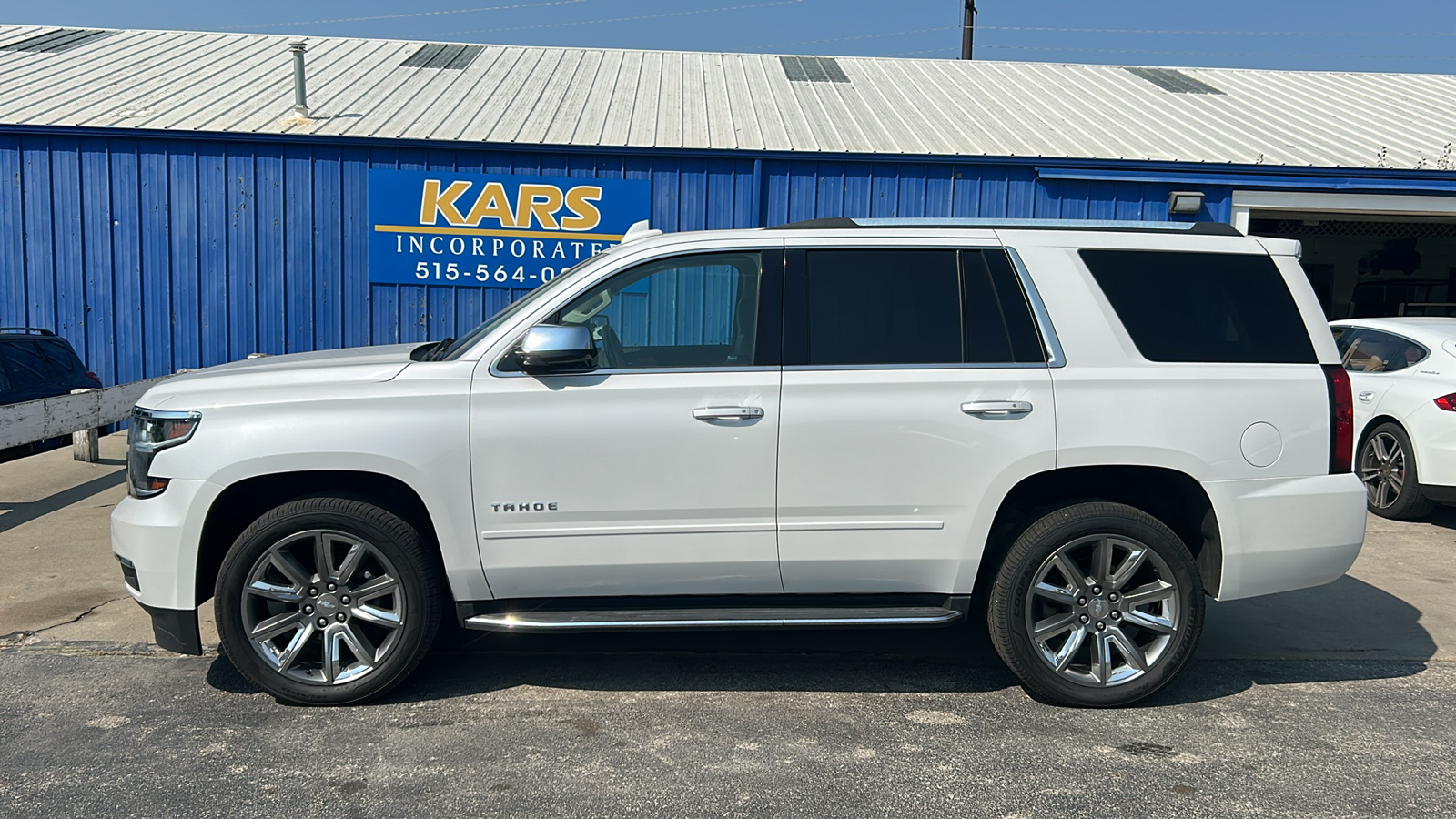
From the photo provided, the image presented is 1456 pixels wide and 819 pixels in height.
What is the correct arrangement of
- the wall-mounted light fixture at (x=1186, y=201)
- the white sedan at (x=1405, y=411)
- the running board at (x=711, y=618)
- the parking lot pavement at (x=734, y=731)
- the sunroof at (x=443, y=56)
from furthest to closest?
1. the sunroof at (x=443, y=56)
2. the wall-mounted light fixture at (x=1186, y=201)
3. the white sedan at (x=1405, y=411)
4. the running board at (x=711, y=618)
5. the parking lot pavement at (x=734, y=731)

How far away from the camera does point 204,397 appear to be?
396 cm

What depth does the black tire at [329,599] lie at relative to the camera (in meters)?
3.94

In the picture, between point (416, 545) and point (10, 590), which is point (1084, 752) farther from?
point (10, 590)

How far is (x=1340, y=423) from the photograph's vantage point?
161 inches

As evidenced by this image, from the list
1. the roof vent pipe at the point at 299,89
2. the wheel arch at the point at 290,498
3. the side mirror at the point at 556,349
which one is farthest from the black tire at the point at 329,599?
the roof vent pipe at the point at 299,89

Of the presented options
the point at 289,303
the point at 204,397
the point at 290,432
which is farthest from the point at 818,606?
the point at 289,303

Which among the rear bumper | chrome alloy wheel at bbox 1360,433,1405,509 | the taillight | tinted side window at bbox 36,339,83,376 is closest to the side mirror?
the rear bumper

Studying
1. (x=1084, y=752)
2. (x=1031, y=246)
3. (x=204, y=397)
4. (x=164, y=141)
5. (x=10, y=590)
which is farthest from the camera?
(x=164, y=141)

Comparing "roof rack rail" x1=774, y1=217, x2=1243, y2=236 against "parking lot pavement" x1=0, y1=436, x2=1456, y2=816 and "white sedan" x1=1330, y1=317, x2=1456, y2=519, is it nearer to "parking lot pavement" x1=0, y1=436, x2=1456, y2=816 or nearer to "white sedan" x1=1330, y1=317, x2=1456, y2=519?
"parking lot pavement" x1=0, y1=436, x2=1456, y2=816

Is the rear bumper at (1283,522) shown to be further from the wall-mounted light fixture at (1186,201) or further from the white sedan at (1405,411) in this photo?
the wall-mounted light fixture at (1186,201)

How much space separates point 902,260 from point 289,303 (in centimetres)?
912

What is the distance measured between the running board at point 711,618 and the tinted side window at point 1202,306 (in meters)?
1.37

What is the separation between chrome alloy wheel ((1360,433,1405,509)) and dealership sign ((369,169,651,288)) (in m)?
7.11

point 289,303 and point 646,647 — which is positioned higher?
point 289,303
